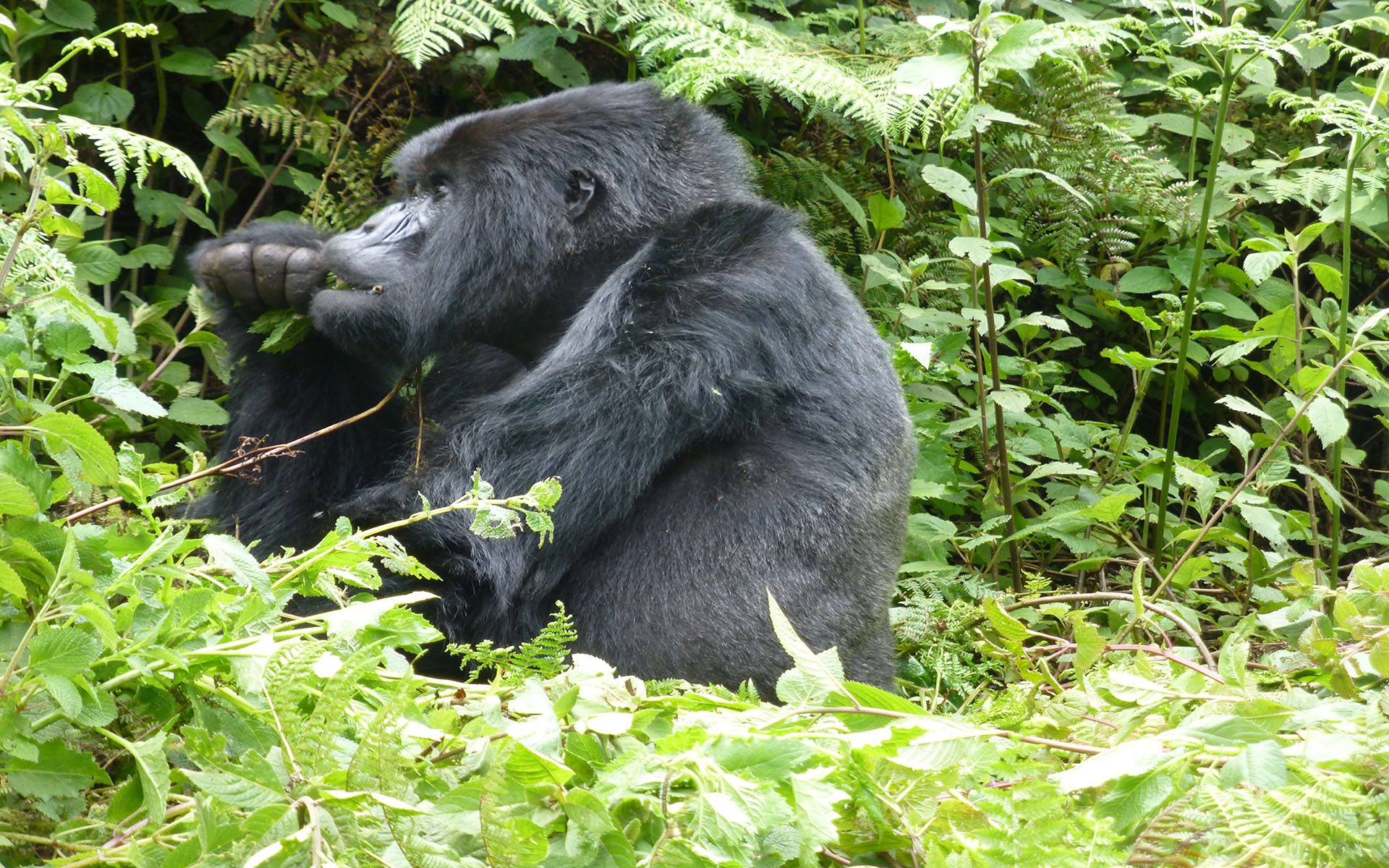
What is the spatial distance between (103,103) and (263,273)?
47.3 inches

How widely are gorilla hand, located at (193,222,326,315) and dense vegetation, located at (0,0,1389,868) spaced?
0.30 ft

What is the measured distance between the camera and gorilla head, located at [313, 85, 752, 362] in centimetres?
268

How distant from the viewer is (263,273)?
2703 mm

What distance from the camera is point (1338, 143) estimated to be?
4750mm

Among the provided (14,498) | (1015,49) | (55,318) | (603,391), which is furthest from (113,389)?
(1015,49)

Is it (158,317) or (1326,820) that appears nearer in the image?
(1326,820)

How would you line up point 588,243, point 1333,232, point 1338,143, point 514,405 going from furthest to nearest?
point 1338,143, point 1333,232, point 588,243, point 514,405

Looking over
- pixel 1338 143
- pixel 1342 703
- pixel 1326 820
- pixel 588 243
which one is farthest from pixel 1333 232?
pixel 1326 820

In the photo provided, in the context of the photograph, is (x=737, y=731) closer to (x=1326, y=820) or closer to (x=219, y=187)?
(x=1326, y=820)

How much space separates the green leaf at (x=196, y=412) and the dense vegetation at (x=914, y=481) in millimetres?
19

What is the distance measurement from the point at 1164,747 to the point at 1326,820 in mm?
164

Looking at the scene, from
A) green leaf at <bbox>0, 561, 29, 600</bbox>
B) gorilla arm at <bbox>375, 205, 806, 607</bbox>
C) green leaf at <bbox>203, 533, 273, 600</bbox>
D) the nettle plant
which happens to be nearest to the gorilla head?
gorilla arm at <bbox>375, 205, 806, 607</bbox>

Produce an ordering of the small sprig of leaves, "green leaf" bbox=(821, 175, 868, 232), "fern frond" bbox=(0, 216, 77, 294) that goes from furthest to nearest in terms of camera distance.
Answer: "green leaf" bbox=(821, 175, 868, 232) → "fern frond" bbox=(0, 216, 77, 294) → the small sprig of leaves

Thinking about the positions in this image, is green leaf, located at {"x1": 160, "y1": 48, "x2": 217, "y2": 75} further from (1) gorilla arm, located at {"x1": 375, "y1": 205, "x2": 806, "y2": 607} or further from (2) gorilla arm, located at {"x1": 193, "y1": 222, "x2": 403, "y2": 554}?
(1) gorilla arm, located at {"x1": 375, "y1": 205, "x2": 806, "y2": 607}
